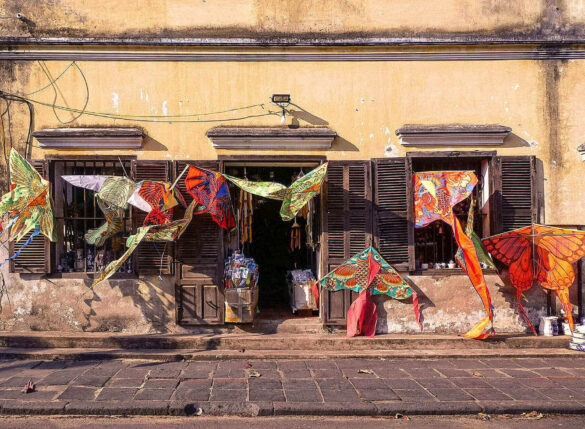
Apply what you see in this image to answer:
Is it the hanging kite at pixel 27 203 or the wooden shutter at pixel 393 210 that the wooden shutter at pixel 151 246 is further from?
the wooden shutter at pixel 393 210

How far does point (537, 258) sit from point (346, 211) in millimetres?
3272

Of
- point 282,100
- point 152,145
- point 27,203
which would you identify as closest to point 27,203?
point 27,203

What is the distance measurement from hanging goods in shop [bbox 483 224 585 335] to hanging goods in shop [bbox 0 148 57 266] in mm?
7111

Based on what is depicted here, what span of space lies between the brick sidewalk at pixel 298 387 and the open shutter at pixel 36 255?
5.18ft

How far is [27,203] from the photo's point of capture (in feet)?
24.1

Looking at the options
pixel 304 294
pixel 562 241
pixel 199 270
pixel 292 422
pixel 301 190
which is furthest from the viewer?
pixel 304 294

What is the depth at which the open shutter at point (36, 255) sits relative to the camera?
7.98m

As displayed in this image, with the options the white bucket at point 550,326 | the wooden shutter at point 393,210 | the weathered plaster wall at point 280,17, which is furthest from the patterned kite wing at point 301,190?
the white bucket at point 550,326

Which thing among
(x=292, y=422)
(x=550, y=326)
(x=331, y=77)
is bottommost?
(x=292, y=422)

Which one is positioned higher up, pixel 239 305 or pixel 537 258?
pixel 537 258

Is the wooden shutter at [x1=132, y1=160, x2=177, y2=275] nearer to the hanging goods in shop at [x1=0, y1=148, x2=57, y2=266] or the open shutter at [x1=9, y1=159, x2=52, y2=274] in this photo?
the hanging goods in shop at [x1=0, y1=148, x2=57, y2=266]

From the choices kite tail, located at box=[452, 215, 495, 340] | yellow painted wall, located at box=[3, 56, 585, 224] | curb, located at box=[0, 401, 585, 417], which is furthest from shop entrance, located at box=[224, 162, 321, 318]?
curb, located at box=[0, 401, 585, 417]

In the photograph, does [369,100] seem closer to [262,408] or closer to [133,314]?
[262,408]

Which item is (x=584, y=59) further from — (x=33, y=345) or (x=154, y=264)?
(x=33, y=345)
